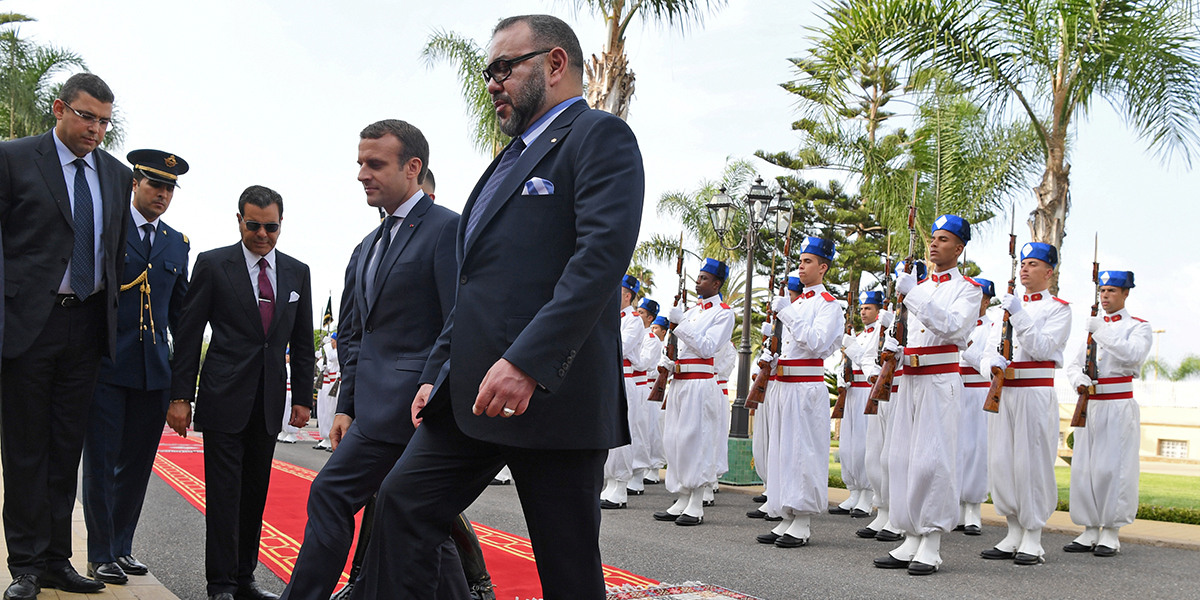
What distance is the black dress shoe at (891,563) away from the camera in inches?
258

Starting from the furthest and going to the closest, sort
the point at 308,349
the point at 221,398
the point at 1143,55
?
the point at 1143,55, the point at 308,349, the point at 221,398

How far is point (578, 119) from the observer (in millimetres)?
2668

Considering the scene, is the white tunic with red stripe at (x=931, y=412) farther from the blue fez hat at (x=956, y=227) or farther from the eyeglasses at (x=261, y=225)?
the eyeglasses at (x=261, y=225)

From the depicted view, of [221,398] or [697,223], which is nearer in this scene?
[221,398]

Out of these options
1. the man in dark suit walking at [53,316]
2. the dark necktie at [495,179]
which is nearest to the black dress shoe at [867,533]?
the man in dark suit walking at [53,316]

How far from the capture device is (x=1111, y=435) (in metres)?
8.13

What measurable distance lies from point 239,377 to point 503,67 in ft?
8.53

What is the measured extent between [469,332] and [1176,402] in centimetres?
3545

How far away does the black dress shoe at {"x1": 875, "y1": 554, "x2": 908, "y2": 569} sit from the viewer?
21.5ft

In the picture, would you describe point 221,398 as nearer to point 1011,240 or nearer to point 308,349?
point 308,349

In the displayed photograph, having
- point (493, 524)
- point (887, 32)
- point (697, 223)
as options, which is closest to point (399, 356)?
point (493, 524)

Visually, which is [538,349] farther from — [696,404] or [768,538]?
[696,404]

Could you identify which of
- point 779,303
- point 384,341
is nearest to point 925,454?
point 779,303

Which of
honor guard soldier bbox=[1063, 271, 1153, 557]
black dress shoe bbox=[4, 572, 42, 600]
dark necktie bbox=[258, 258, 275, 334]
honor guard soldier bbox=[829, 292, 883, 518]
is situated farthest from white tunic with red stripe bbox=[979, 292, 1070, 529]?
black dress shoe bbox=[4, 572, 42, 600]
